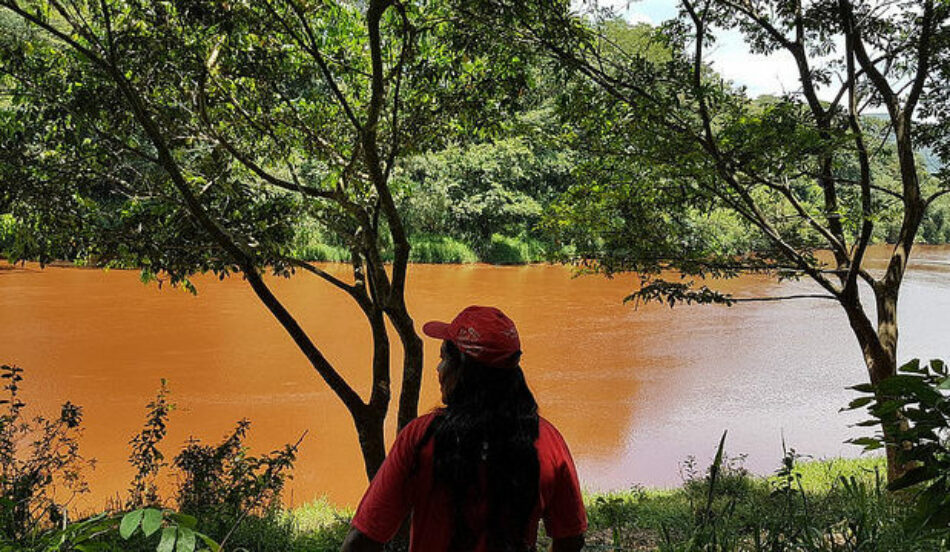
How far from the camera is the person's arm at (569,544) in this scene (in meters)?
1.26

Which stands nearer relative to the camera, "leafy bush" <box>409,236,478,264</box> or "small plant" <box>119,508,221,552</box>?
"small plant" <box>119,508,221,552</box>

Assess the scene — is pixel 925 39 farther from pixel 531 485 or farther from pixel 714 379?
pixel 714 379

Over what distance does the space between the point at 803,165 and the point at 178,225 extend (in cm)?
399

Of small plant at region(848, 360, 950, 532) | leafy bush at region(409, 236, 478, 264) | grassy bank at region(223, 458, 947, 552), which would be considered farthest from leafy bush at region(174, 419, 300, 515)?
leafy bush at region(409, 236, 478, 264)

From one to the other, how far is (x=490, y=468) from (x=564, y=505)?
0.17 metres

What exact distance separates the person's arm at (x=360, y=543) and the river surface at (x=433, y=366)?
202 inches

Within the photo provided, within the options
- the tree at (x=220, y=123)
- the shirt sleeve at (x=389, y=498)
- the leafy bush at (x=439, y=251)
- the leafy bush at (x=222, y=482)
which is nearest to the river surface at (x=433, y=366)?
the leafy bush at (x=222, y=482)

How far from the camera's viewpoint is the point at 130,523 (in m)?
0.77

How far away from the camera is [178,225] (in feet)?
12.1

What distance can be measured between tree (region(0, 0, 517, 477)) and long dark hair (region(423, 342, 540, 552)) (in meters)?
2.21

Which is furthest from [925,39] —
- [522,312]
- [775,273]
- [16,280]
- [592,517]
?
[16,280]

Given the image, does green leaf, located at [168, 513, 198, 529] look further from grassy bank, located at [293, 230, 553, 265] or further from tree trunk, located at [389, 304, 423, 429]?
grassy bank, located at [293, 230, 553, 265]

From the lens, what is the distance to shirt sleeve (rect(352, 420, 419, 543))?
1.19 m

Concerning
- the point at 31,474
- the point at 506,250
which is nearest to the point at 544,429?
the point at 31,474
